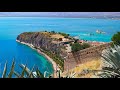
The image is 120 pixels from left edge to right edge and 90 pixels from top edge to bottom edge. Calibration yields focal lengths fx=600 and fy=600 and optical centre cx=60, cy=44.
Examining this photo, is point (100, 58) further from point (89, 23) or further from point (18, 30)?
point (18, 30)

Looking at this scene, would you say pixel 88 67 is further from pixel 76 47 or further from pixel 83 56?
pixel 76 47

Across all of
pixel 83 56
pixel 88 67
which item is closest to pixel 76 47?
pixel 83 56

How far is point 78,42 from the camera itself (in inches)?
369

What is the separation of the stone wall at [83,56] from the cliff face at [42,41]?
216mm

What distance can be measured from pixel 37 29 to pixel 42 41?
20 cm

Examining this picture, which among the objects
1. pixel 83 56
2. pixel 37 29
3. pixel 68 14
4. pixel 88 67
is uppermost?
pixel 68 14

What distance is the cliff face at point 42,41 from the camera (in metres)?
9.33

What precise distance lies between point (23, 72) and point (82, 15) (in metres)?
1.25

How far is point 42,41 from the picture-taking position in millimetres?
9352

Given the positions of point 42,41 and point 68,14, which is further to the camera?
point 42,41

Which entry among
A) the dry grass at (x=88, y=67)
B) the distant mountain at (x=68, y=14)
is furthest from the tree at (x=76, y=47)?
the distant mountain at (x=68, y=14)

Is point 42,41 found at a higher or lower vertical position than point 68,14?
lower

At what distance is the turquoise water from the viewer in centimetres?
928

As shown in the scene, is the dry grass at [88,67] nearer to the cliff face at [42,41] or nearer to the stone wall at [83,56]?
the stone wall at [83,56]
